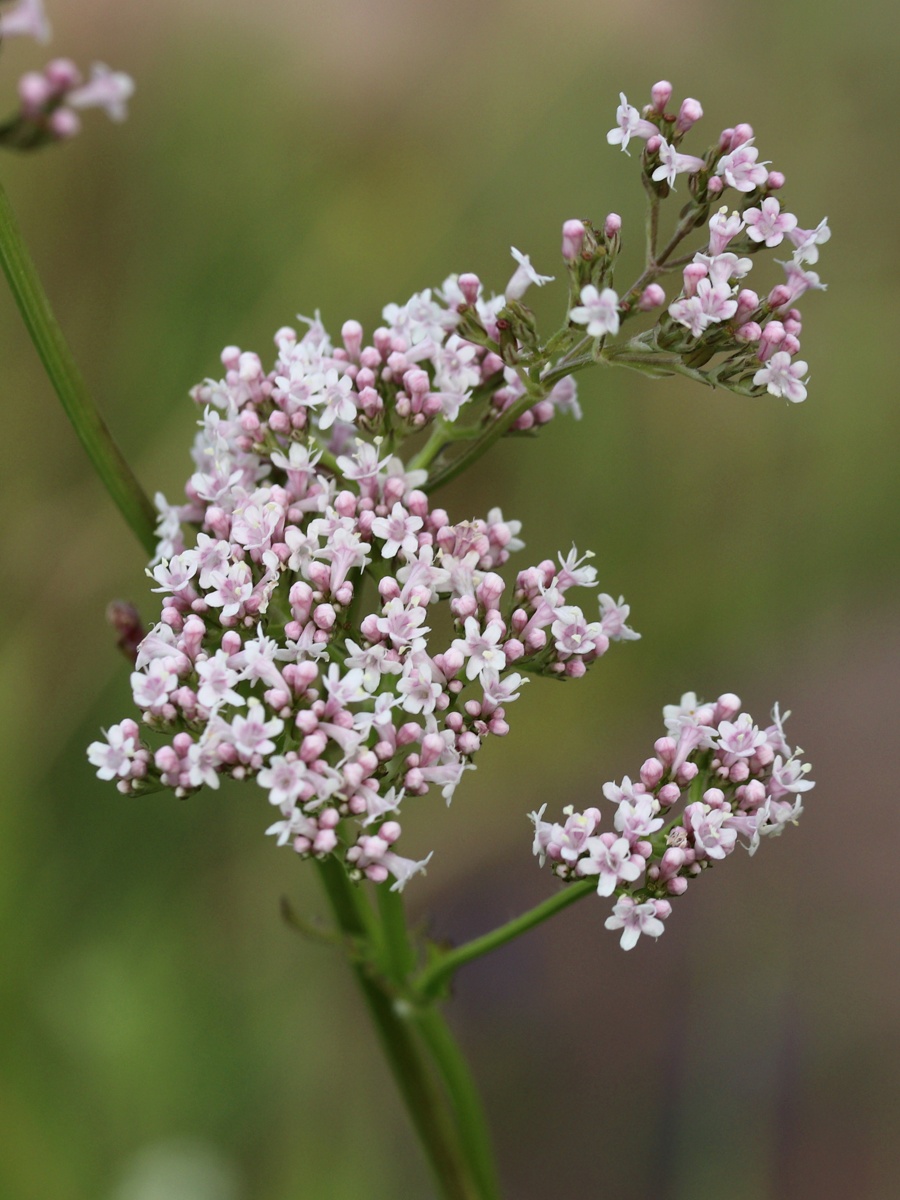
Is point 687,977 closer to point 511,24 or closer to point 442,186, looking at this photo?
point 442,186

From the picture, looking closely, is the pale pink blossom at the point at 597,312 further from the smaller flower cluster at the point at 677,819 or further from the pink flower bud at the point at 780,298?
the smaller flower cluster at the point at 677,819

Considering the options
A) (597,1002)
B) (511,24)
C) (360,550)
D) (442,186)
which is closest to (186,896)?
(597,1002)

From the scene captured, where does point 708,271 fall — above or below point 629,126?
below

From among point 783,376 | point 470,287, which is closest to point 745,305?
point 783,376

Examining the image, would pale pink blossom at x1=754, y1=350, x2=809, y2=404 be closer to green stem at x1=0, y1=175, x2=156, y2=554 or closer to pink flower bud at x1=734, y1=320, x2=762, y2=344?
pink flower bud at x1=734, y1=320, x2=762, y2=344

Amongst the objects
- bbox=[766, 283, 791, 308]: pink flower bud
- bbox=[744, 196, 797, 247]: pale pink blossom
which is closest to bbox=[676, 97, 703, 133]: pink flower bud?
bbox=[744, 196, 797, 247]: pale pink blossom

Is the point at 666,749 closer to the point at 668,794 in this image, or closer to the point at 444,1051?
the point at 668,794

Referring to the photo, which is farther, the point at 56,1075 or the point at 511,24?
the point at 511,24
